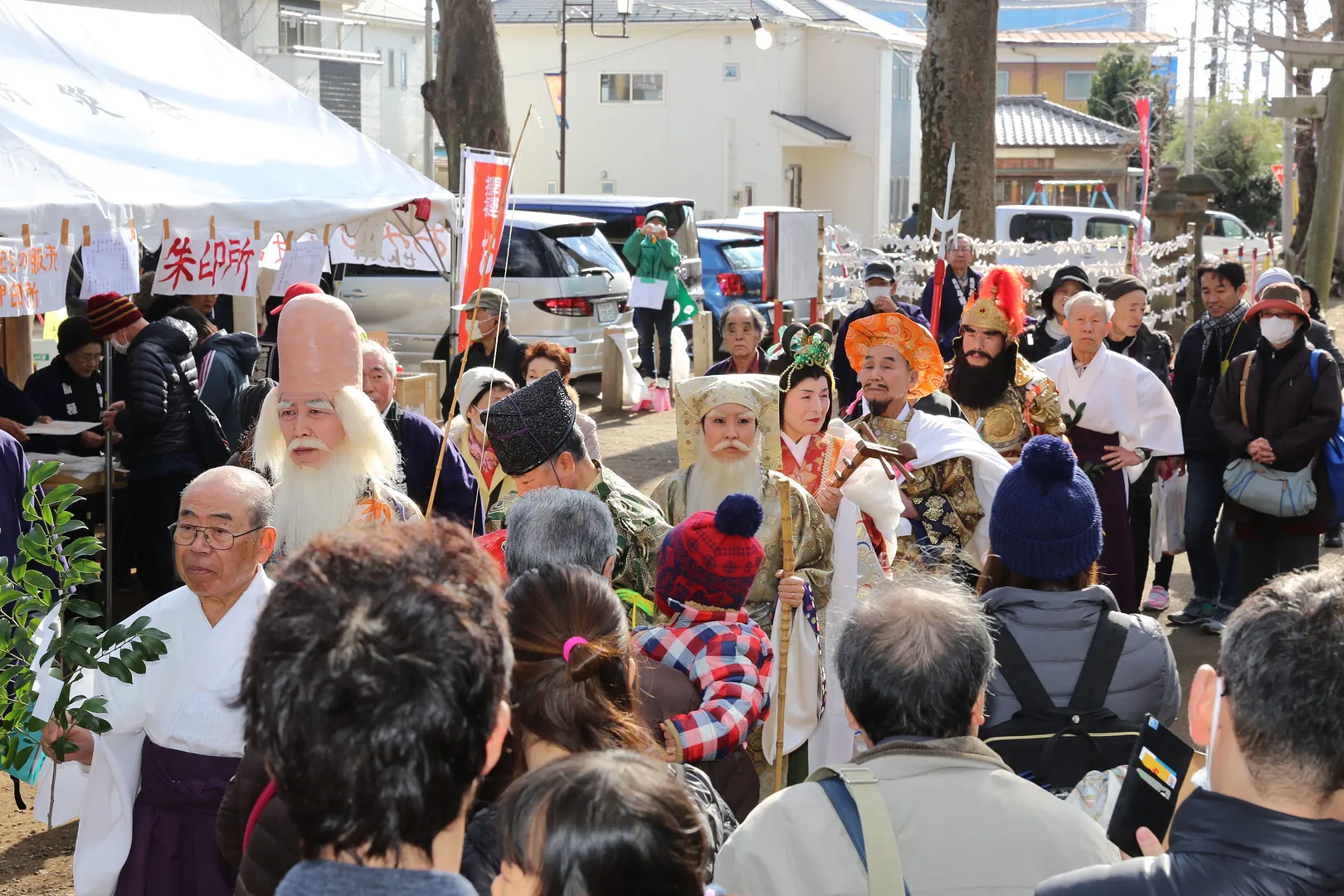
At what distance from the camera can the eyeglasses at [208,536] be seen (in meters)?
3.22

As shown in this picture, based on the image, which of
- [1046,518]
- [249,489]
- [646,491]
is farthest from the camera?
[646,491]

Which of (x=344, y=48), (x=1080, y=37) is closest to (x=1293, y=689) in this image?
(x=344, y=48)

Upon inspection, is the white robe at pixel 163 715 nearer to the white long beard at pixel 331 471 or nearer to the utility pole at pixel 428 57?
the white long beard at pixel 331 471

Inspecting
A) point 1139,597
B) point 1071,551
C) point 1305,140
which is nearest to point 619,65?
point 1305,140

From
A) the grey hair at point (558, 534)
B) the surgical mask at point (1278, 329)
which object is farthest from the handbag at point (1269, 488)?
the grey hair at point (558, 534)

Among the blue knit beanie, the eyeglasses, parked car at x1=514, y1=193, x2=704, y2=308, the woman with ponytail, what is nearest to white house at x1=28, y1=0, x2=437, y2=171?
parked car at x1=514, y1=193, x2=704, y2=308

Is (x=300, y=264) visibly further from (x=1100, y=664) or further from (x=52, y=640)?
(x=1100, y=664)

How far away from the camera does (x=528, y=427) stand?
397 centimetres

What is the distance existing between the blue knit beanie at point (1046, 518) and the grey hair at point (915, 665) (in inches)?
31.7

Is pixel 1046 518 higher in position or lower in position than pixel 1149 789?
higher

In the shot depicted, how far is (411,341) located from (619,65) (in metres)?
26.7

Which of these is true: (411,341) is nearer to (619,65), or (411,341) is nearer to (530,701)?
(530,701)

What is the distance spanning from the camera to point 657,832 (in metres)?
1.71

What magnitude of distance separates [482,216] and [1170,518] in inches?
159
